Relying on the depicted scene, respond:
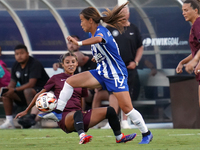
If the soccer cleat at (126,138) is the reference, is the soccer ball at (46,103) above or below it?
above

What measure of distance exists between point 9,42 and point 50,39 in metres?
0.90

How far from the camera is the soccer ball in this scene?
4824mm

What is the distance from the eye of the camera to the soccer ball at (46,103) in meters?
4.82

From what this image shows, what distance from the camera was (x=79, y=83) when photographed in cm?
485

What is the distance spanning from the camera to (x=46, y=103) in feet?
15.8

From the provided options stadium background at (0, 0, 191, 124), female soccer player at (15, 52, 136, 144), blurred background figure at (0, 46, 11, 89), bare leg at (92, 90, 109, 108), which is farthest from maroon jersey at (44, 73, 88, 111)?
blurred background figure at (0, 46, 11, 89)

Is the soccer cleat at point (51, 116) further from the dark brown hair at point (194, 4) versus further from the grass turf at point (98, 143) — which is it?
the dark brown hair at point (194, 4)

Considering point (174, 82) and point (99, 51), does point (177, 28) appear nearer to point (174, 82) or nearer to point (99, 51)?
point (174, 82)

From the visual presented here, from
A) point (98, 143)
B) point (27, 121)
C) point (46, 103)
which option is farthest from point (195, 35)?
point (27, 121)

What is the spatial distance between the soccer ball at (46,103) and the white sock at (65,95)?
0.21 feet

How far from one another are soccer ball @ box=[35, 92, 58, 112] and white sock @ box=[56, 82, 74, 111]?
0.21 feet

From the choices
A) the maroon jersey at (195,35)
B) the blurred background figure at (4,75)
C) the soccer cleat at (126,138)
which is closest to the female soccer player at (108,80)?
the soccer cleat at (126,138)

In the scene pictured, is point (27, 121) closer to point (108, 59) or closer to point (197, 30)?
point (108, 59)

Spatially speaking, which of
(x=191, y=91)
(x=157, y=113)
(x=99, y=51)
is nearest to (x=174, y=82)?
(x=191, y=91)
